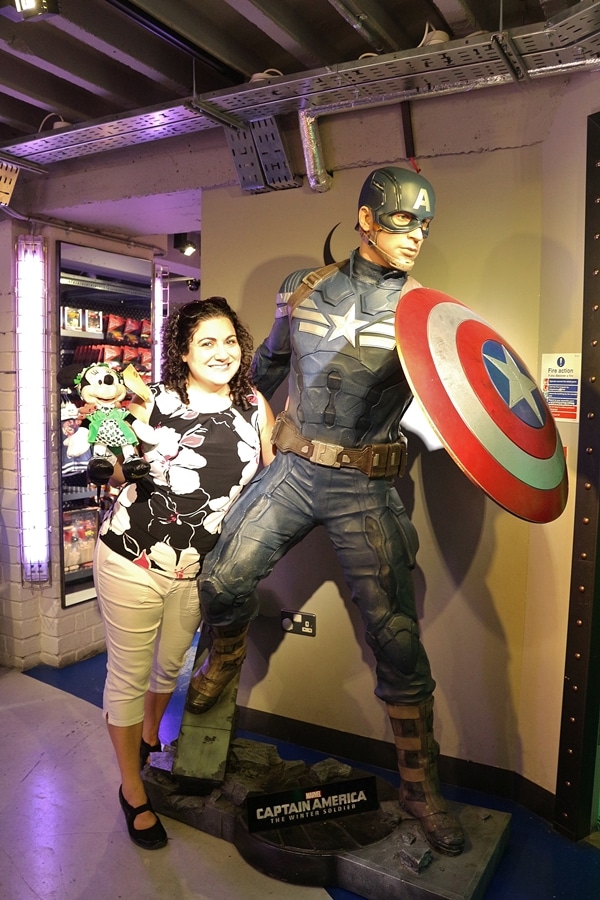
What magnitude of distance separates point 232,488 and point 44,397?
5.37 ft

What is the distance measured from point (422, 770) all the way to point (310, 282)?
4.77 feet

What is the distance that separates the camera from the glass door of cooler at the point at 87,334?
3.46 m

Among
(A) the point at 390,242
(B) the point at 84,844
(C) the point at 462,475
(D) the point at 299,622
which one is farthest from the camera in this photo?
(D) the point at 299,622

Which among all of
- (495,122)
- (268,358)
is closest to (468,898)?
(268,358)

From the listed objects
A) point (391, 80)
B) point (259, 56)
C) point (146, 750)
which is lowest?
point (146, 750)

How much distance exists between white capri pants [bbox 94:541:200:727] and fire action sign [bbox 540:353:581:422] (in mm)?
1254

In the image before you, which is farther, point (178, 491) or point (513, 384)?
point (178, 491)

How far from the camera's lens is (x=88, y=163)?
308cm

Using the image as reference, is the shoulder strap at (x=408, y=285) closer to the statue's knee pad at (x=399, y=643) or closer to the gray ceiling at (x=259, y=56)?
the gray ceiling at (x=259, y=56)

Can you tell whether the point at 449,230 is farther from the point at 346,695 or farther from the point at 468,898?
the point at 468,898

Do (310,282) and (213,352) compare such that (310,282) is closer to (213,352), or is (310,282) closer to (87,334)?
(213,352)

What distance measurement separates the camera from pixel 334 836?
6.54 feet

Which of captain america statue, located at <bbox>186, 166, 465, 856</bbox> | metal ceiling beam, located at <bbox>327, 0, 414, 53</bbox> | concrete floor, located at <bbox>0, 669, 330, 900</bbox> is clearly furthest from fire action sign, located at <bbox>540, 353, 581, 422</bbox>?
concrete floor, located at <bbox>0, 669, 330, 900</bbox>

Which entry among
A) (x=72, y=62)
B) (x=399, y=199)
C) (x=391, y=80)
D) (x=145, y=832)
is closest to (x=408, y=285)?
(x=399, y=199)
